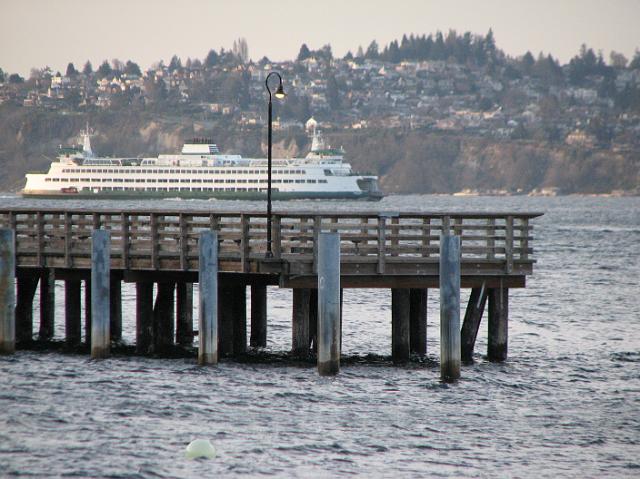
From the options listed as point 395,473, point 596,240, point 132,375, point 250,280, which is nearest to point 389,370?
point 250,280

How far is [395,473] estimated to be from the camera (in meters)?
19.1

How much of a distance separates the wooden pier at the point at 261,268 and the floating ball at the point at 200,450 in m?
4.76

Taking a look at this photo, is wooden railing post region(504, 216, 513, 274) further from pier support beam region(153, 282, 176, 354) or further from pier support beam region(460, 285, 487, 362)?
pier support beam region(153, 282, 176, 354)

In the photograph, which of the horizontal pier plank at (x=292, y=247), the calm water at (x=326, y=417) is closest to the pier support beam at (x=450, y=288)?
the horizontal pier plank at (x=292, y=247)

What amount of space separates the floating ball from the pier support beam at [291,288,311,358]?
6426 mm

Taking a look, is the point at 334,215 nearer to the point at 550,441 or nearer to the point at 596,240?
the point at 550,441

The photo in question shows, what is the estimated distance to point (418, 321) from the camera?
90.5ft

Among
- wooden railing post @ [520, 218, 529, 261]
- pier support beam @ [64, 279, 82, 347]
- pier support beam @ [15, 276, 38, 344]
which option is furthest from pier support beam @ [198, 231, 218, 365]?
wooden railing post @ [520, 218, 529, 261]

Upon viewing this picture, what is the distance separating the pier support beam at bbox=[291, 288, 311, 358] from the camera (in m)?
26.0

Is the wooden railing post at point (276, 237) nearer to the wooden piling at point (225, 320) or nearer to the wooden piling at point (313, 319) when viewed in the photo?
the wooden piling at point (313, 319)

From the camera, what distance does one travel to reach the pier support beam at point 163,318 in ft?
89.9

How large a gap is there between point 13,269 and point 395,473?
10.4 m

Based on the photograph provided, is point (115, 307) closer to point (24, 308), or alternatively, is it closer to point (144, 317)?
point (24, 308)

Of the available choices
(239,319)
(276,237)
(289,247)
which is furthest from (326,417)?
(239,319)
